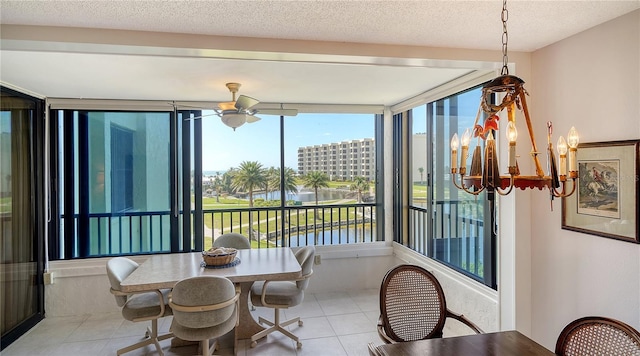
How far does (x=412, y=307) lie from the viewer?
2232 millimetres

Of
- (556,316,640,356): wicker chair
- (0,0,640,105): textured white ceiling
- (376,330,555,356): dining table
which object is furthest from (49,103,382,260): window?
(556,316,640,356): wicker chair

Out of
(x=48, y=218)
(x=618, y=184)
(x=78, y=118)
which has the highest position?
(x=78, y=118)

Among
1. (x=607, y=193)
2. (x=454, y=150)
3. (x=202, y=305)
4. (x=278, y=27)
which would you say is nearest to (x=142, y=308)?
(x=202, y=305)

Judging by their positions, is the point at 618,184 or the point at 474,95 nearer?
the point at 618,184

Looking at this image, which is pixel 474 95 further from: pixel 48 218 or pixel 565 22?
pixel 48 218

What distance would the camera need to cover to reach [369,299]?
4379mm

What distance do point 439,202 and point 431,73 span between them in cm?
149

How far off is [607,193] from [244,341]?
312 cm

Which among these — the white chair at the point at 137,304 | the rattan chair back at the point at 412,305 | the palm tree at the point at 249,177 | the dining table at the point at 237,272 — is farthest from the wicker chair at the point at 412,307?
the palm tree at the point at 249,177

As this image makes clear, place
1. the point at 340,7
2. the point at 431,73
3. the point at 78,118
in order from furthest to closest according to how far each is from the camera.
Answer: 1. the point at 78,118
2. the point at 431,73
3. the point at 340,7

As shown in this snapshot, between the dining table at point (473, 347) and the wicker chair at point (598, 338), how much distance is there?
0.11 meters

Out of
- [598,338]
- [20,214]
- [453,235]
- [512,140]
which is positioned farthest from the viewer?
[453,235]

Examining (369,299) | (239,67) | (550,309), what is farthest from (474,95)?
(369,299)

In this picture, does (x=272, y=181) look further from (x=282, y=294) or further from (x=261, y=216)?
(x=282, y=294)
